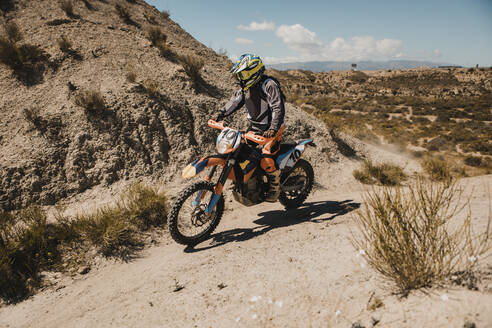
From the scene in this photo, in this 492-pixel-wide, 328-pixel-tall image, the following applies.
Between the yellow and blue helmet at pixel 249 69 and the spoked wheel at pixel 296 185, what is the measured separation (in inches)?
77.9

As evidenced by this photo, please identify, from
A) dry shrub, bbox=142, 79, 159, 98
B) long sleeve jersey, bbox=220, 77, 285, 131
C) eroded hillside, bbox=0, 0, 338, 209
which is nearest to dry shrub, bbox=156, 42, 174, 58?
eroded hillside, bbox=0, 0, 338, 209

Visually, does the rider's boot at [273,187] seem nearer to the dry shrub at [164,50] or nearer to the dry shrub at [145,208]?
the dry shrub at [145,208]

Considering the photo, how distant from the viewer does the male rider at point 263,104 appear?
14.5 feet

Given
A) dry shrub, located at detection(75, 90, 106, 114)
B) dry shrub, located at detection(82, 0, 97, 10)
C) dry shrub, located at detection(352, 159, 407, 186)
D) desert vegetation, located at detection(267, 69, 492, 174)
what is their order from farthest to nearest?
1. desert vegetation, located at detection(267, 69, 492, 174)
2. dry shrub, located at detection(82, 0, 97, 10)
3. dry shrub, located at detection(352, 159, 407, 186)
4. dry shrub, located at detection(75, 90, 106, 114)

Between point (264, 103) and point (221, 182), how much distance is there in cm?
174

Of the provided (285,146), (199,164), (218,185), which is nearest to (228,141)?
(199,164)

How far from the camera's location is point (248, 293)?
269cm

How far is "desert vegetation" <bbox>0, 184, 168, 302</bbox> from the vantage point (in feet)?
11.5

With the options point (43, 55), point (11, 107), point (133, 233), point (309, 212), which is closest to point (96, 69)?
point (43, 55)

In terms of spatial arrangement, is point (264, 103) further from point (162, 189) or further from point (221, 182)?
point (162, 189)

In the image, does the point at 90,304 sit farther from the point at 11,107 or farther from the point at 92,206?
the point at 11,107

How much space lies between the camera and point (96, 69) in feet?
23.6

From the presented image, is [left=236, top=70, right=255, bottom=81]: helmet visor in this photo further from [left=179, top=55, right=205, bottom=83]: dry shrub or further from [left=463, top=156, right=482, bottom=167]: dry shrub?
[left=463, top=156, right=482, bottom=167]: dry shrub

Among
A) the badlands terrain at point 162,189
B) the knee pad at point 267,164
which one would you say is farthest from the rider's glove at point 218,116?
the badlands terrain at point 162,189
